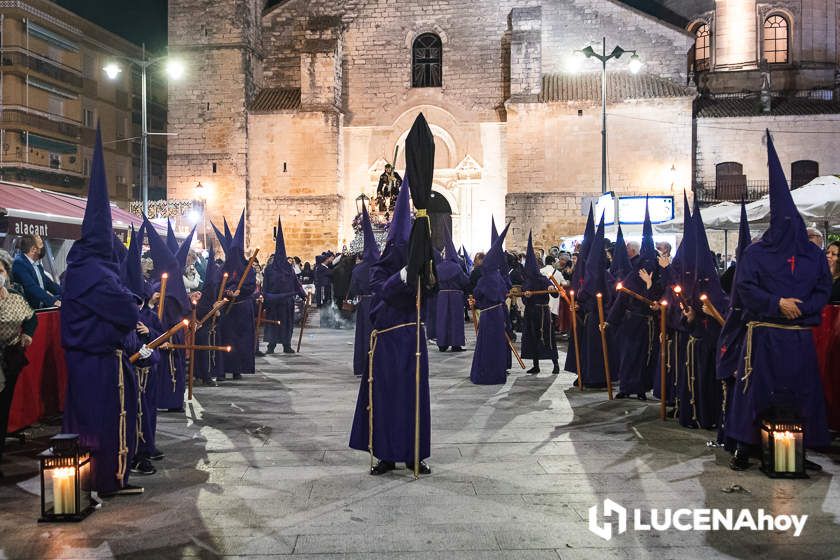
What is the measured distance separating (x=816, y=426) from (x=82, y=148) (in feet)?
134

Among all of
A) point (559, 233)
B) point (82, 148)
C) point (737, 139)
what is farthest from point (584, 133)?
point (82, 148)

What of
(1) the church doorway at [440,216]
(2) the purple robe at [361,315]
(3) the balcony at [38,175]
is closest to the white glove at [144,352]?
(2) the purple robe at [361,315]

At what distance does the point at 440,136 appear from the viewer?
1060 inches

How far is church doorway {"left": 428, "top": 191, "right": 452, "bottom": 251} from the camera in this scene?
1066 inches

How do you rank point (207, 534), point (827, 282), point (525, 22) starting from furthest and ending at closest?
point (525, 22)
point (827, 282)
point (207, 534)

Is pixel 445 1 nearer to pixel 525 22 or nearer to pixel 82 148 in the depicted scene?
pixel 525 22

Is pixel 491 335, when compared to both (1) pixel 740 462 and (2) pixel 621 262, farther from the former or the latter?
(1) pixel 740 462

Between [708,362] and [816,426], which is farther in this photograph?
[708,362]

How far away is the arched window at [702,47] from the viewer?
2997cm

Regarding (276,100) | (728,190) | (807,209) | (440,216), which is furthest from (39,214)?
(728,190)

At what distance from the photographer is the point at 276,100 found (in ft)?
87.7

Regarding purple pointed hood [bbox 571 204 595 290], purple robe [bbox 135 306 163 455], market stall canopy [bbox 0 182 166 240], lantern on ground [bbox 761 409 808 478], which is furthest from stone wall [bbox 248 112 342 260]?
lantern on ground [bbox 761 409 808 478]

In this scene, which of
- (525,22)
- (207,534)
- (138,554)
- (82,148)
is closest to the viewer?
(138,554)

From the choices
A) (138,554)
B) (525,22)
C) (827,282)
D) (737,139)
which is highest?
(525,22)
